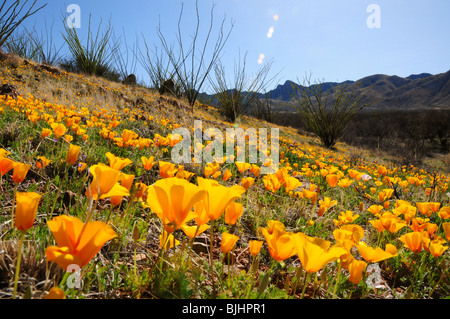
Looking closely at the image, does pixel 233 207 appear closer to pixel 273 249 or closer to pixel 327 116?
pixel 273 249

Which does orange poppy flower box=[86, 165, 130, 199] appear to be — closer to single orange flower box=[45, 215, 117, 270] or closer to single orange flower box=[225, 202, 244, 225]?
single orange flower box=[45, 215, 117, 270]

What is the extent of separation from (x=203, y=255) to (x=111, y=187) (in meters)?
0.93

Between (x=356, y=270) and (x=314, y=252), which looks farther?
(x=356, y=270)

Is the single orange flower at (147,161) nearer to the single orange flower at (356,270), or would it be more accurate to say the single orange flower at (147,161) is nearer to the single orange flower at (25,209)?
the single orange flower at (25,209)

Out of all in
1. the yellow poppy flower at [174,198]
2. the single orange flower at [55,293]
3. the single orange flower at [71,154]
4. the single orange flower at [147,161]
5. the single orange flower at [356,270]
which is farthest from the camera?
the single orange flower at [147,161]

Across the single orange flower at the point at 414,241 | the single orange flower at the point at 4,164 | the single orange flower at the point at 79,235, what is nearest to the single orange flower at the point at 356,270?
the single orange flower at the point at 414,241

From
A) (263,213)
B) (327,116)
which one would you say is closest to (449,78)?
(327,116)

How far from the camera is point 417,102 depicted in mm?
88562

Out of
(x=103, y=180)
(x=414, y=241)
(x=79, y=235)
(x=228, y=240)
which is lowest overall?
(x=414, y=241)

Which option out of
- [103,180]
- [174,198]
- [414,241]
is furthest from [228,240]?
[414,241]

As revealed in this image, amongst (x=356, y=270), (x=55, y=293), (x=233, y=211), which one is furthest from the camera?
(x=233, y=211)

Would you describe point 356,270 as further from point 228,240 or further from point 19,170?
point 19,170

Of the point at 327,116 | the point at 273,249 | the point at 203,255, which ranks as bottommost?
the point at 203,255

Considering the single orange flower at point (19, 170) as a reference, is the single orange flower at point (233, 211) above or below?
below
